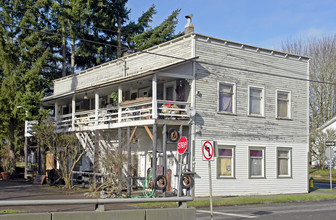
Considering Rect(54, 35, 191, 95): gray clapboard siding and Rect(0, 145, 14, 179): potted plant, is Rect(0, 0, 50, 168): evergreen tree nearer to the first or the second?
Rect(0, 145, 14, 179): potted plant

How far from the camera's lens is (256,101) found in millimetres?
25250

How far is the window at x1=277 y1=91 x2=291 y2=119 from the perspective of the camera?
2614 cm

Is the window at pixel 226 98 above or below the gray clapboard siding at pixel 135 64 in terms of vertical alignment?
below

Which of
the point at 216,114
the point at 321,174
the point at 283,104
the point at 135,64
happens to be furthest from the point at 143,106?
the point at 321,174

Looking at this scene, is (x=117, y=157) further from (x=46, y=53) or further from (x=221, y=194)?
(x=46, y=53)

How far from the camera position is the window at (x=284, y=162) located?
26.0 meters

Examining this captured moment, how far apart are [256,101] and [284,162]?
13.6 ft

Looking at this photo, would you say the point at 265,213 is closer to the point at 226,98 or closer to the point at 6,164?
the point at 226,98

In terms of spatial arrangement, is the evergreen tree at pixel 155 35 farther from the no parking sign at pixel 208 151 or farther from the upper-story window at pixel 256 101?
the no parking sign at pixel 208 151

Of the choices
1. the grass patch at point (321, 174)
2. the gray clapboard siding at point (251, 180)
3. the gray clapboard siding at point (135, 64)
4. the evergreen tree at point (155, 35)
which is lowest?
the grass patch at point (321, 174)

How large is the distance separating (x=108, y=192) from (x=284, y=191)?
10745mm

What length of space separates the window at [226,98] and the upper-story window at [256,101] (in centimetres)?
133

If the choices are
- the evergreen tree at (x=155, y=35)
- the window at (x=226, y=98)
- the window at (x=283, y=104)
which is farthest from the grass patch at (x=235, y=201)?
the evergreen tree at (x=155, y=35)

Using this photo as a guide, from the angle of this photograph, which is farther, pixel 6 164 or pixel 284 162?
pixel 6 164
